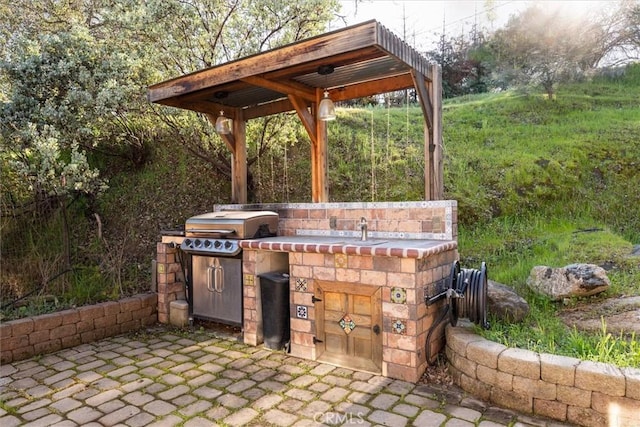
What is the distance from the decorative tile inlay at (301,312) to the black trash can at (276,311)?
0.81 ft

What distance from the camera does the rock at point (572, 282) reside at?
13.1 ft

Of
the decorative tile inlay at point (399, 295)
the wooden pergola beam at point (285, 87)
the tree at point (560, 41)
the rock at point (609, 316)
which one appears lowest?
the rock at point (609, 316)

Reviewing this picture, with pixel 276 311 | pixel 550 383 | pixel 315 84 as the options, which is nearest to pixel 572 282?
pixel 550 383

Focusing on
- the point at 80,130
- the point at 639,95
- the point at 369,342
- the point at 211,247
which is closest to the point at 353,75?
the point at 211,247

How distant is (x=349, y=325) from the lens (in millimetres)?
3480

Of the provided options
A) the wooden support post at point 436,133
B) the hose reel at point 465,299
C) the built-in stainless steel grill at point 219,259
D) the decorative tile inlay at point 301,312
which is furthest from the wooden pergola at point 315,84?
the decorative tile inlay at point 301,312

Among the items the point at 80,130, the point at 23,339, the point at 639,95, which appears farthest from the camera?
the point at 639,95

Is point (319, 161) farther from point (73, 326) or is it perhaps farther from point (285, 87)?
point (73, 326)

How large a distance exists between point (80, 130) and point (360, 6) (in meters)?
5.07

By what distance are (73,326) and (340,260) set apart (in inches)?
117

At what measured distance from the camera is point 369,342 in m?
3.38

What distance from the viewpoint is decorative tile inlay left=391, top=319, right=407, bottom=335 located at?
3164 mm

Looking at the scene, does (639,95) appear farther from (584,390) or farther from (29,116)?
(29,116)

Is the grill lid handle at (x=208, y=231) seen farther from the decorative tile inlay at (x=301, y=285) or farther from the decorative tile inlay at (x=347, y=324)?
the decorative tile inlay at (x=347, y=324)
